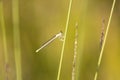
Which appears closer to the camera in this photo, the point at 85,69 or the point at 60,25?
the point at 85,69

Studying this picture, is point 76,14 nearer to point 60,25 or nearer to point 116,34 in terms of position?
point 60,25

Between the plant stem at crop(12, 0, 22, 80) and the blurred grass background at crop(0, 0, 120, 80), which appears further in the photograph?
the blurred grass background at crop(0, 0, 120, 80)

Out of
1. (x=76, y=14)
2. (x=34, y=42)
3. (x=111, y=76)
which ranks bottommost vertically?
(x=111, y=76)

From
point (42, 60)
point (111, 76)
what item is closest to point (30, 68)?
point (42, 60)

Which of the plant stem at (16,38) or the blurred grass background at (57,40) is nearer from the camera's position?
the plant stem at (16,38)

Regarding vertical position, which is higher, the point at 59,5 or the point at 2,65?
the point at 59,5

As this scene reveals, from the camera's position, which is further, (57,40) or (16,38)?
(57,40)

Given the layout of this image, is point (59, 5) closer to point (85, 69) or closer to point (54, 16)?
point (54, 16)
